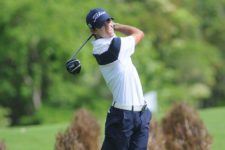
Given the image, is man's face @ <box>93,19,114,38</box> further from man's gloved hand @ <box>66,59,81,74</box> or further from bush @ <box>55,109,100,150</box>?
bush @ <box>55,109,100,150</box>

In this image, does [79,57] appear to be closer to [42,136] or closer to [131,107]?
[42,136]

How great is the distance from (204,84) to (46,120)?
14544 mm

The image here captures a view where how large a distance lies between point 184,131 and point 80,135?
3.90ft

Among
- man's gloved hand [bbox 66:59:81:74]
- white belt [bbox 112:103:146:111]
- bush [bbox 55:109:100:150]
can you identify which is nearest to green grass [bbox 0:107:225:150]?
bush [bbox 55:109:100:150]

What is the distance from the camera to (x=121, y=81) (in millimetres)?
5879

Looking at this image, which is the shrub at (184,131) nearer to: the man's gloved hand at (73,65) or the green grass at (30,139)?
the man's gloved hand at (73,65)

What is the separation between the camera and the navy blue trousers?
5.96 m

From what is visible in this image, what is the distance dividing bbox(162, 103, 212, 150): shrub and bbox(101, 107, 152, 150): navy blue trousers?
1710 mm

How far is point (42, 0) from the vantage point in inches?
1335

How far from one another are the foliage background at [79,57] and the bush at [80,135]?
24766 mm

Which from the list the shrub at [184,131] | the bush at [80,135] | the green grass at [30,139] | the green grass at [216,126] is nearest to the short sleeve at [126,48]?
the bush at [80,135]

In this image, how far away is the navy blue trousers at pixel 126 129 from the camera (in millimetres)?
5965

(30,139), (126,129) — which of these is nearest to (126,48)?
(126,129)

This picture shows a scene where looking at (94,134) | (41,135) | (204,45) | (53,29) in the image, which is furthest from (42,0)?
(94,134)
